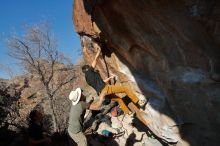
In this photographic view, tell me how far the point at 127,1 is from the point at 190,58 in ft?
6.18

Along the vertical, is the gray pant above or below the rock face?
below

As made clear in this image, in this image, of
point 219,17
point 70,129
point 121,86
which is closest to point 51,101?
point 121,86

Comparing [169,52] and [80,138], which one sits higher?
[169,52]

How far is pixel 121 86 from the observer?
964 centimetres

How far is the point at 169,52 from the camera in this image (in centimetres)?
794

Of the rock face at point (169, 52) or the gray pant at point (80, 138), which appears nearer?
the rock face at point (169, 52)

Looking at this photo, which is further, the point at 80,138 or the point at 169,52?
the point at 169,52

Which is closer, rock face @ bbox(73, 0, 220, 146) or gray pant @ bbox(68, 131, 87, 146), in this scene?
rock face @ bbox(73, 0, 220, 146)

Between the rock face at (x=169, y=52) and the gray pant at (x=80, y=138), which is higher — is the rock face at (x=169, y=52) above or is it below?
above

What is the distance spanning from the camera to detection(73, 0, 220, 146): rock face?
24.2ft

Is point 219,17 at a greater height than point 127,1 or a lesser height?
lesser

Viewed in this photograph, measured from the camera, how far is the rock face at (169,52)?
736 cm

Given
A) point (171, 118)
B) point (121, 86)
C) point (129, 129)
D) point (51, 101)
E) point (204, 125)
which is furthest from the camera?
point (51, 101)

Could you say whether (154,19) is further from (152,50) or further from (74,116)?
(74,116)
